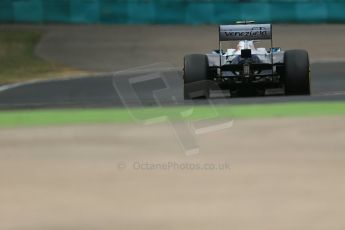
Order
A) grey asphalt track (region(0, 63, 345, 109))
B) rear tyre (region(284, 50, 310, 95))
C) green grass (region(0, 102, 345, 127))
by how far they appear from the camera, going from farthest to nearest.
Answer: grey asphalt track (region(0, 63, 345, 109)), rear tyre (region(284, 50, 310, 95)), green grass (region(0, 102, 345, 127))

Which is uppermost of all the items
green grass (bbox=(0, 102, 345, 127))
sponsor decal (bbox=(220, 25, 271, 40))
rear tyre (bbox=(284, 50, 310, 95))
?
sponsor decal (bbox=(220, 25, 271, 40))

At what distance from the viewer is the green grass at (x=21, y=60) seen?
19759mm

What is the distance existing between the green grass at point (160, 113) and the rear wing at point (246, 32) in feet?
3.51

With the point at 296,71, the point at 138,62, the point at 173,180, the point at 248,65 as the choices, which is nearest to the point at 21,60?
the point at 138,62

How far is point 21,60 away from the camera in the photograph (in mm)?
22000

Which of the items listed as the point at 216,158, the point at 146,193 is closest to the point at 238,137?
the point at 216,158

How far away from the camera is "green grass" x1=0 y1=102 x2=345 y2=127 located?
34.3ft

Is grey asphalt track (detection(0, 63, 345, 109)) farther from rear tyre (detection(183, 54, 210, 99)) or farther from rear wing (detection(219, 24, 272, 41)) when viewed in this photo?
rear wing (detection(219, 24, 272, 41))

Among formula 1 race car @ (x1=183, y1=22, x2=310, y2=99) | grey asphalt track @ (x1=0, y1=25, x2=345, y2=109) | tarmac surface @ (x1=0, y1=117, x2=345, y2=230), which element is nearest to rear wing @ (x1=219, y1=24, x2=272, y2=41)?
formula 1 race car @ (x1=183, y1=22, x2=310, y2=99)

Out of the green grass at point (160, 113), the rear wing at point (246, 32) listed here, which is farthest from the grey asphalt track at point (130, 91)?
the rear wing at point (246, 32)

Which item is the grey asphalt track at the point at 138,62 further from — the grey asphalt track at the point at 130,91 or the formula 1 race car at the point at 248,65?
the formula 1 race car at the point at 248,65

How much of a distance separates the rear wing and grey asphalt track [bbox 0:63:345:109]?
104cm

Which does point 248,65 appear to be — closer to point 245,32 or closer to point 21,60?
point 245,32

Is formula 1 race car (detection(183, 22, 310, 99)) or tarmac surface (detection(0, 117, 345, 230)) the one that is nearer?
tarmac surface (detection(0, 117, 345, 230))
